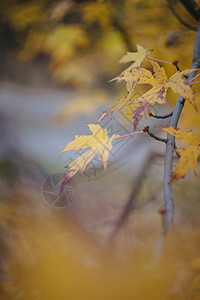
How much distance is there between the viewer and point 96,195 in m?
1.34

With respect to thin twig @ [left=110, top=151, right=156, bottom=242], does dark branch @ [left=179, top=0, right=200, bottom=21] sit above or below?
above

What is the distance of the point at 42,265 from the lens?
951 mm

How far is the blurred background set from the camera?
0.79 metres

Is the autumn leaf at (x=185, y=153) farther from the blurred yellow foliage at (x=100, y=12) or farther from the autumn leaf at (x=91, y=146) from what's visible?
the blurred yellow foliage at (x=100, y=12)

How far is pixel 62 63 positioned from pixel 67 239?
1.21 metres

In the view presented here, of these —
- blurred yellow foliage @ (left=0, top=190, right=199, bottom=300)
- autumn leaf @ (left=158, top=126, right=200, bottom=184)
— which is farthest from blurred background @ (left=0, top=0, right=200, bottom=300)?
autumn leaf @ (left=158, top=126, right=200, bottom=184)

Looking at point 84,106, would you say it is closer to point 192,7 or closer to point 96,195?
point 96,195

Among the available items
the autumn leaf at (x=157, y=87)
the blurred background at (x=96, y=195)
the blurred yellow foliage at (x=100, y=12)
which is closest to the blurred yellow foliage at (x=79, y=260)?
the blurred background at (x=96, y=195)

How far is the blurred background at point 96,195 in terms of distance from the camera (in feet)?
2.58

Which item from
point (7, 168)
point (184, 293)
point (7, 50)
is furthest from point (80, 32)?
point (184, 293)

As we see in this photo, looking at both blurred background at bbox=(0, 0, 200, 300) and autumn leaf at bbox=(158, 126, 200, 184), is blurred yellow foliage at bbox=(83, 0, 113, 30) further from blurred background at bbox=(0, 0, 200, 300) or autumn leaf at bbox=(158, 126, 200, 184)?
autumn leaf at bbox=(158, 126, 200, 184)

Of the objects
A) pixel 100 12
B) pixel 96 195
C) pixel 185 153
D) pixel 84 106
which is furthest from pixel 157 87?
pixel 84 106

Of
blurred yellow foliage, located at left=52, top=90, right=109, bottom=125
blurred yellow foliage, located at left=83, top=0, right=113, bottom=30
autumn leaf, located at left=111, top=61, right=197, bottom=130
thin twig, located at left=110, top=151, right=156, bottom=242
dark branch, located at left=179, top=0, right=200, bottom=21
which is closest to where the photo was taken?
autumn leaf, located at left=111, top=61, right=197, bottom=130

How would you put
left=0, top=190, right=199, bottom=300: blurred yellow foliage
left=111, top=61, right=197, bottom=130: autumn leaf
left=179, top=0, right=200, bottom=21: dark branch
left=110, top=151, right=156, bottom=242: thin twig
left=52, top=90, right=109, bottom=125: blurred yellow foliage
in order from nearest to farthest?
left=111, top=61, right=197, bottom=130: autumn leaf < left=0, top=190, right=199, bottom=300: blurred yellow foliage < left=179, top=0, right=200, bottom=21: dark branch < left=110, top=151, right=156, bottom=242: thin twig < left=52, top=90, right=109, bottom=125: blurred yellow foliage
